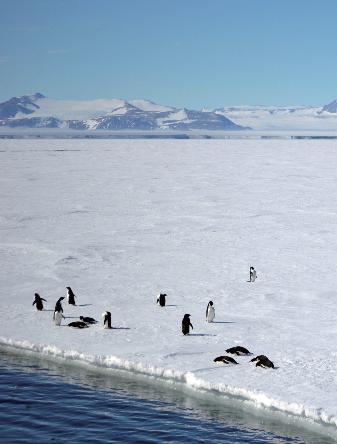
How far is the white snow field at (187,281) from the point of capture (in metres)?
12.3

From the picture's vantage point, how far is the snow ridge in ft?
34.2

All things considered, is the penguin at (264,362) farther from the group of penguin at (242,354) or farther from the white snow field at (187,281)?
the white snow field at (187,281)

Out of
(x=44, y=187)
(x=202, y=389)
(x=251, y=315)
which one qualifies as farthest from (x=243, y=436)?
(x=44, y=187)

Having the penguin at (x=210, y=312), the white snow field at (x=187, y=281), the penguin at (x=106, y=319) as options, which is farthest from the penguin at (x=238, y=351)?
the penguin at (x=106, y=319)

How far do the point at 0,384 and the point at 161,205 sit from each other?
22696mm

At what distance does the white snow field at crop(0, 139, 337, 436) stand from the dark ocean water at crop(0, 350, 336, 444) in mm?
339

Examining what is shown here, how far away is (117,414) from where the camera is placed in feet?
35.0

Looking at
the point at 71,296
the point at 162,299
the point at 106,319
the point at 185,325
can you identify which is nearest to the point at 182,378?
the point at 185,325

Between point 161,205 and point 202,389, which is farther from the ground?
point 161,205

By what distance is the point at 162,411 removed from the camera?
10883mm

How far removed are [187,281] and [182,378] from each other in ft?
23.6

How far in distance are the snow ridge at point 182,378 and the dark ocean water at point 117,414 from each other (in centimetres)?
18

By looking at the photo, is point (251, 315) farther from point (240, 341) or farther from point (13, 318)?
point (13, 318)

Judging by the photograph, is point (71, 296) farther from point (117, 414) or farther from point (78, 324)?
point (117, 414)
